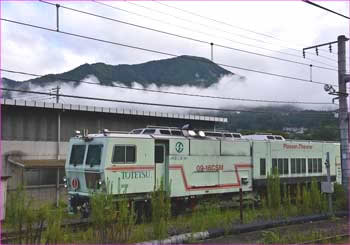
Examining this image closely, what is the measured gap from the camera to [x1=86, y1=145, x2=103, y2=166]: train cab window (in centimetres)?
1526

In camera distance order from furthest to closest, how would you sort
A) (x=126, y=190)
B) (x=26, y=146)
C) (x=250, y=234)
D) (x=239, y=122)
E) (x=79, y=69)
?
Answer: 1. (x=79, y=69)
2. (x=239, y=122)
3. (x=26, y=146)
4. (x=126, y=190)
5. (x=250, y=234)

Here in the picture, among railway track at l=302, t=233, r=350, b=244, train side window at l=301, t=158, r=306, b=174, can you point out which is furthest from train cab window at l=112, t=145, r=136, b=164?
train side window at l=301, t=158, r=306, b=174

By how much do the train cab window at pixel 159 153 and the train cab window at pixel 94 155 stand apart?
2.11m

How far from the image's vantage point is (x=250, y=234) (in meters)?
13.3

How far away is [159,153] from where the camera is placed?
54.1ft

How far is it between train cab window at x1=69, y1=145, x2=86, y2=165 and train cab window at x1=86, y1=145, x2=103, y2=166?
38 centimetres

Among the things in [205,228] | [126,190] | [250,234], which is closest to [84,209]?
[126,190]

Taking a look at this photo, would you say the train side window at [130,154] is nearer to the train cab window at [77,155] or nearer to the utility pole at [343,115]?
the train cab window at [77,155]

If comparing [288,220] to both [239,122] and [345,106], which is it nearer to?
[345,106]

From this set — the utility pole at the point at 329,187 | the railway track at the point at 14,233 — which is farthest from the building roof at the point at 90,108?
the utility pole at the point at 329,187

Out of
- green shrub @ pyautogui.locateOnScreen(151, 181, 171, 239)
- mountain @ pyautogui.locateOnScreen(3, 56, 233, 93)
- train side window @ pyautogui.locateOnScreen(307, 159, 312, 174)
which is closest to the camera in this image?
green shrub @ pyautogui.locateOnScreen(151, 181, 171, 239)

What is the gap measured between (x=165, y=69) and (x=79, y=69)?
15.3 meters

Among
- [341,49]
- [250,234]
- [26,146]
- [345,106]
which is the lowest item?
[250,234]

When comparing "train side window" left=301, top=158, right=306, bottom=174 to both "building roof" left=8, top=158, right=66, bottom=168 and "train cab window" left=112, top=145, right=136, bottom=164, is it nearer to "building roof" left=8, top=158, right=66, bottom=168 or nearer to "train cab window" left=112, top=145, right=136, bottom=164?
"train cab window" left=112, top=145, right=136, bottom=164
